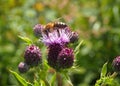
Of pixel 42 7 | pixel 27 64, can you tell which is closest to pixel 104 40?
pixel 42 7

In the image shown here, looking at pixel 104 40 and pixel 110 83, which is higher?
pixel 104 40

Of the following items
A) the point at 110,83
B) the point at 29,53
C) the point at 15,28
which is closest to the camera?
the point at 110,83

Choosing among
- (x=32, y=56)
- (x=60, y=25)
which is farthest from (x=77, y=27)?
(x=32, y=56)

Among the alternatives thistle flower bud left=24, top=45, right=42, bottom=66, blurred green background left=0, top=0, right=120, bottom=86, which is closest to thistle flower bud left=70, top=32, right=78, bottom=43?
thistle flower bud left=24, top=45, right=42, bottom=66

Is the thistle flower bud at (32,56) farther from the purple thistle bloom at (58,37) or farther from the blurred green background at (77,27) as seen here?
the blurred green background at (77,27)

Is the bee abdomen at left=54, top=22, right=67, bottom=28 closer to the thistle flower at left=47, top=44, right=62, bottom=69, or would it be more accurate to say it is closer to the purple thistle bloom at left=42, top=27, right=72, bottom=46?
the purple thistle bloom at left=42, top=27, right=72, bottom=46

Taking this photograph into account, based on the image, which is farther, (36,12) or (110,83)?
(36,12)

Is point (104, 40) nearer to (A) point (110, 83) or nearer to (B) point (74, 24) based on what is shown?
(B) point (74, 24)
